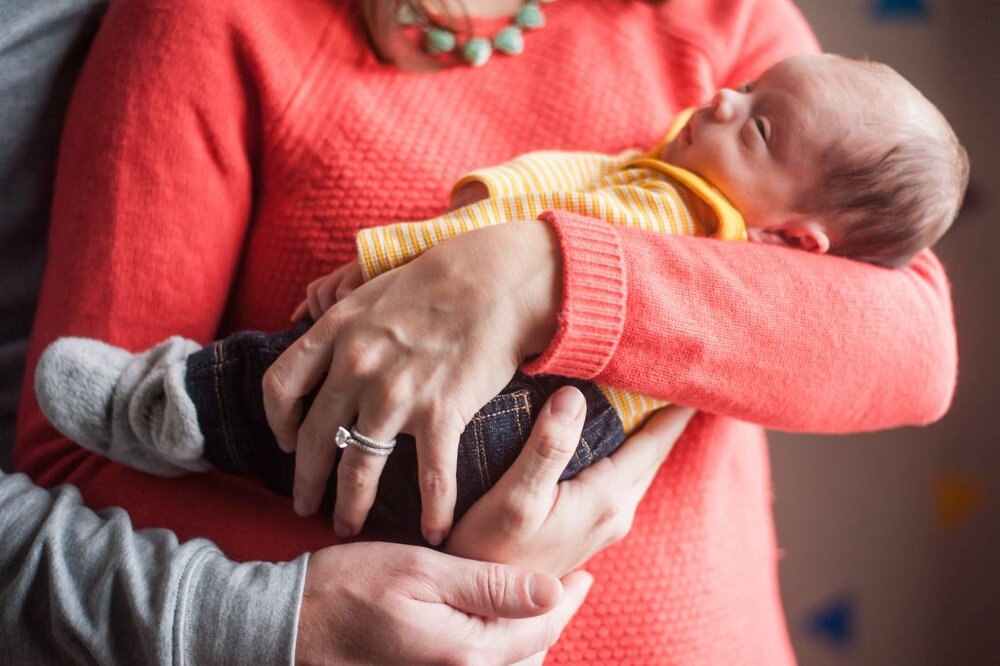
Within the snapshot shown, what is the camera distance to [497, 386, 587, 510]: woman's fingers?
792 mm

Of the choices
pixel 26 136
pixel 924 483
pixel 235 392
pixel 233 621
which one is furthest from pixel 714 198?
pixel 924 483

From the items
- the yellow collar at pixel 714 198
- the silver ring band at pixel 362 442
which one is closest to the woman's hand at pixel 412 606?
the silver ring band at pixel 362 442

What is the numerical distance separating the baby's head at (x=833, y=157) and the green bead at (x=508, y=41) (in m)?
0.28

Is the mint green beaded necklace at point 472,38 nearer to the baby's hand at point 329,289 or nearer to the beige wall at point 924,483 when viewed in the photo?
the baby's hand at point 329,289

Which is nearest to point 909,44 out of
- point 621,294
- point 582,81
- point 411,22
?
point 582,81

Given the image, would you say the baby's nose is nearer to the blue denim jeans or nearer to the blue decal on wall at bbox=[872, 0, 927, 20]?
the blue denim jeans

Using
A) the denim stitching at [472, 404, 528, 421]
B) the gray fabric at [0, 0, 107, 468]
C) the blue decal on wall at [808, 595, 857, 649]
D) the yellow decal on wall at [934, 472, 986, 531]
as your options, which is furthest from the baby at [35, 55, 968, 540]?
the blue decal on wall at [808, 595, 857, 649]

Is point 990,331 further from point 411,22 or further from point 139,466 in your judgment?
point 139,466

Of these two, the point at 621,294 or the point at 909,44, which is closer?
the point at 621,294

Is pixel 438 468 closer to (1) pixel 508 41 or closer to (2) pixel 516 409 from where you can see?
(2) pixel 516 409

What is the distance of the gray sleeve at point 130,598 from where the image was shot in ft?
2.53

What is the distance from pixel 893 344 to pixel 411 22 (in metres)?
0.74

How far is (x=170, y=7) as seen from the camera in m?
1.00

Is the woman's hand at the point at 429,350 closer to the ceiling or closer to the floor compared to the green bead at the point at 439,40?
closer to the floor
